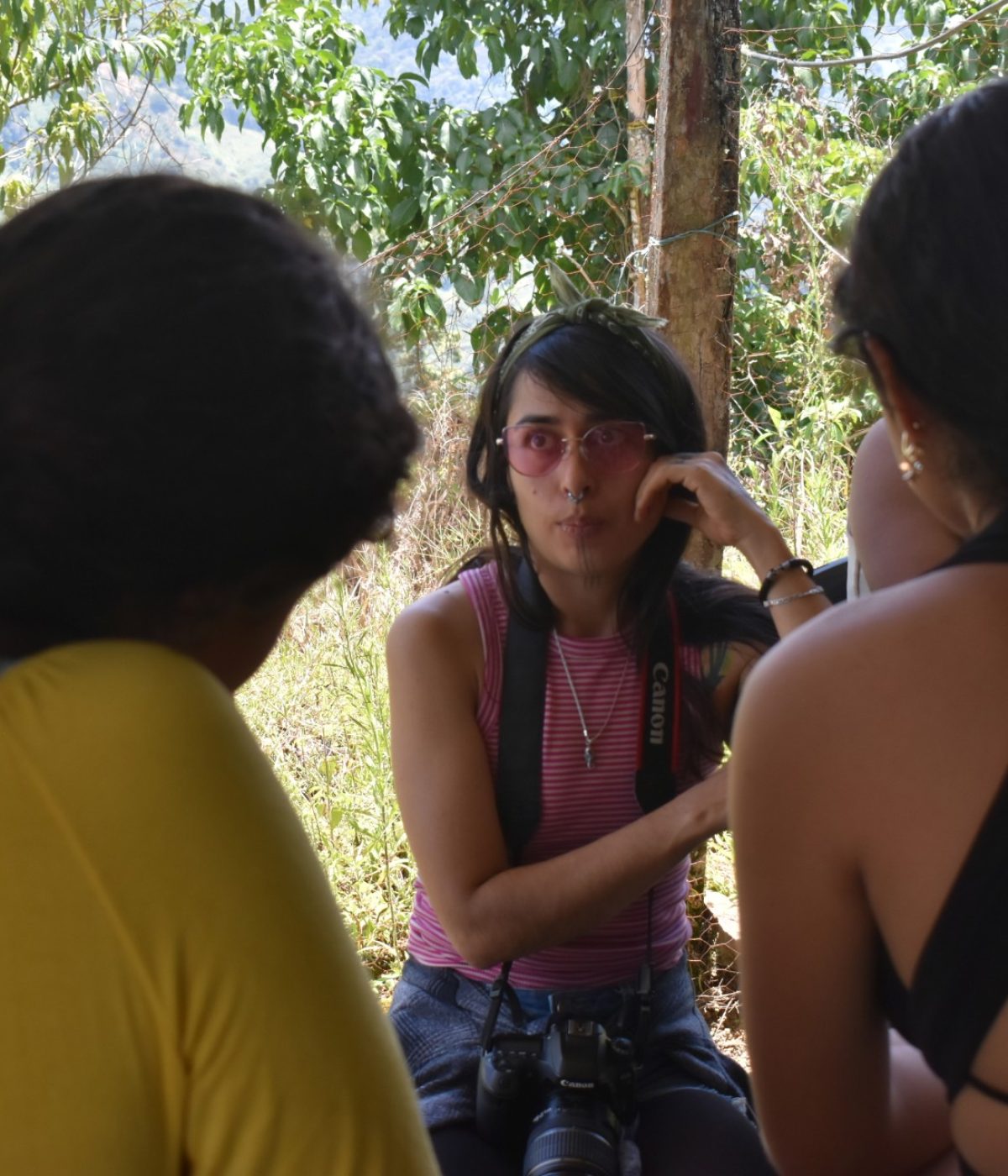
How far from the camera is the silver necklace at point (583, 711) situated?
2041 millimetres

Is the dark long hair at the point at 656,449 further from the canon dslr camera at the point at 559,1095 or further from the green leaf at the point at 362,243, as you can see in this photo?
the green leaf at the point at 362,243

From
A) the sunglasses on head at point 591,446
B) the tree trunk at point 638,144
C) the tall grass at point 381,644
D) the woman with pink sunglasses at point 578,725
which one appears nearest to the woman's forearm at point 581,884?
the woman with pink sunglasses at point 578,725

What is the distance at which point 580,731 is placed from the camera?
205 centimetres

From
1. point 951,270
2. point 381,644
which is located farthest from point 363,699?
point 951,270

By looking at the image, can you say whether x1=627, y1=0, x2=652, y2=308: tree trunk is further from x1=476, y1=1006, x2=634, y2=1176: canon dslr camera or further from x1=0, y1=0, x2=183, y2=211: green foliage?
x1=476, y1=1006, x2=634, y2=1176: canon dslr camera

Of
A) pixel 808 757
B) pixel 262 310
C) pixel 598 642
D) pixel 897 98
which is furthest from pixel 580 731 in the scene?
pixel 897 98

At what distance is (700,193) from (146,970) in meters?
2.50

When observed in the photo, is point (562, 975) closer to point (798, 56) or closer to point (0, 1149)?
point (0, 1149)

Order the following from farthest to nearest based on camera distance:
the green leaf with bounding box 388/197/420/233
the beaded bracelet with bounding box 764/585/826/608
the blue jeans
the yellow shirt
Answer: the green leaf with bounding box 388/197/420/233 → the beaded bracelet with bounding box 764/585/826/608 → the blue jeans → the yellow shirt

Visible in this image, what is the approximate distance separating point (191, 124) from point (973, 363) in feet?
19.6

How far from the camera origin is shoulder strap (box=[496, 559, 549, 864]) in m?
2.00

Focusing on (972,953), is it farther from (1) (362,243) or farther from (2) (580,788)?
(1) (362,243)

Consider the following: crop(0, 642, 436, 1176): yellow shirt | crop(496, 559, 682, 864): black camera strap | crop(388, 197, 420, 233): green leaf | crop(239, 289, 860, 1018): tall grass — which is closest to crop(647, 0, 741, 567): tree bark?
crop(239, 289, 860, 1018): tall grass

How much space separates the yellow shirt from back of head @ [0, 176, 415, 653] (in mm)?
106
